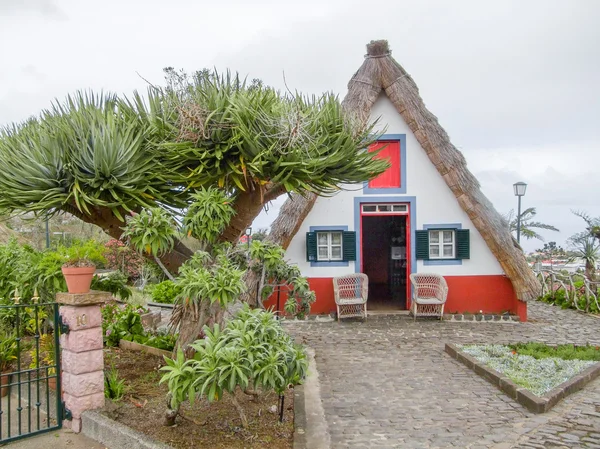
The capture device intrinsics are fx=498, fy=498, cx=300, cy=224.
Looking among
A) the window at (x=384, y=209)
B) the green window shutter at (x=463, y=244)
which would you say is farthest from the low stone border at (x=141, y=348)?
the green window shutter at (x=463, y=244)

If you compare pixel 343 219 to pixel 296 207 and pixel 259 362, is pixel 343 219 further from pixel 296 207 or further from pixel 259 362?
pixel 259 362

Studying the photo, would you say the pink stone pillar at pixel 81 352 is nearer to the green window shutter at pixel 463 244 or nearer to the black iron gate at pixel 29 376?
the black iron gate at pixel 29 376

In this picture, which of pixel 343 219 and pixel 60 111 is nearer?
pixel 60 111

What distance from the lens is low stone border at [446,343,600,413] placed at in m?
5.30

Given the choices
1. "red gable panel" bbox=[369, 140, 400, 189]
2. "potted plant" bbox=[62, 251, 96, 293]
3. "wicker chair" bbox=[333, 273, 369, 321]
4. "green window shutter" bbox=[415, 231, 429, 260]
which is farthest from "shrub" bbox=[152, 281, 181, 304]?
"potted plant" bbox=[62, 251, 96, 293]

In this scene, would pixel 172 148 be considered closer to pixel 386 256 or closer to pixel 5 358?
pixel 5 358

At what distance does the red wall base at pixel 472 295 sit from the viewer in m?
10.8

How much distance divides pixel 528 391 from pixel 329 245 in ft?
19.8

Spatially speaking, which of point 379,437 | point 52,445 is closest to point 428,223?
point 379,437

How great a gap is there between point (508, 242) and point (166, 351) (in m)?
7.43

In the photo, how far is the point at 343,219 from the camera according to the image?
36.3ft

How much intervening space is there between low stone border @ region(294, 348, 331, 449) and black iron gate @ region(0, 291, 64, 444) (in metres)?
2.26

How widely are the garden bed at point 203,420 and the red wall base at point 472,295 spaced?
5.40m

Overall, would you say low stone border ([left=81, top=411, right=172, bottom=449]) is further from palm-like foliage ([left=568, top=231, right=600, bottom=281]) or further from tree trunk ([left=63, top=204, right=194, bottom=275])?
palm-like foliage ([left=568, top=231, right=600, bottom=281])
